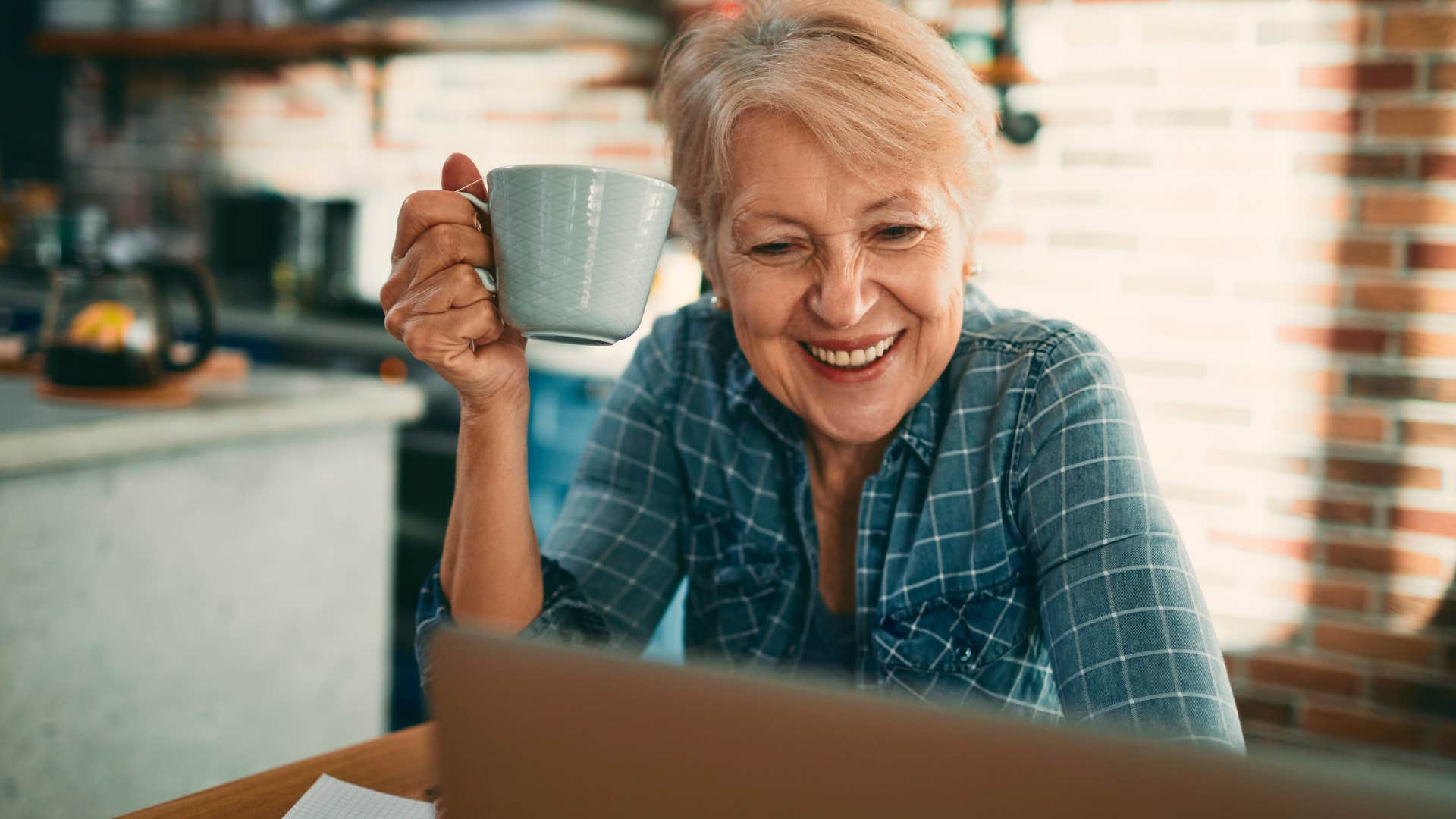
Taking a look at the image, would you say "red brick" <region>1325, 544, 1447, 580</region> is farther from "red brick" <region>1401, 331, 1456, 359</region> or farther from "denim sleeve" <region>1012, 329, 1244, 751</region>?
"denim sleeve" <region>1012, 329, 1244, 751</region>

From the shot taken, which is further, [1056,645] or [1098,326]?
[1098,326]

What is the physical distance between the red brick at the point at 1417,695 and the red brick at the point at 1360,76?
1058 mm

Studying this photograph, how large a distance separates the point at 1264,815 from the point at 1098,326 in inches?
83.7

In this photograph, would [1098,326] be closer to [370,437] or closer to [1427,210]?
[1427,210]

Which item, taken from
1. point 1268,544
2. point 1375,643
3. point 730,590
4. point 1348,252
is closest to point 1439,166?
point 1348,252

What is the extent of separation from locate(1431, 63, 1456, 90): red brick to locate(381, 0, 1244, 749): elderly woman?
135 cm

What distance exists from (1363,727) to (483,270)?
194 centimetres

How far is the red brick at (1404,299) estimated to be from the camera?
76.1 inches

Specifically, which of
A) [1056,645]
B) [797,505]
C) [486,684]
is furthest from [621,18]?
[486,684]

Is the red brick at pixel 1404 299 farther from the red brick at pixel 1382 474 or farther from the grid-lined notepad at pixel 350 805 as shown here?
the grid-lined notepad at pixel 350 805

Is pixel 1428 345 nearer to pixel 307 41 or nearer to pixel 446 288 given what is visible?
pixel 446 288

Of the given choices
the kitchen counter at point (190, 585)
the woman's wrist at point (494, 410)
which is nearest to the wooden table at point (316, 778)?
the woman's wrist at point (494, 410)

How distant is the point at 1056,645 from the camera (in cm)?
82

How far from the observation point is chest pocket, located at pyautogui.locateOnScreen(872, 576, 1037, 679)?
95 cm
